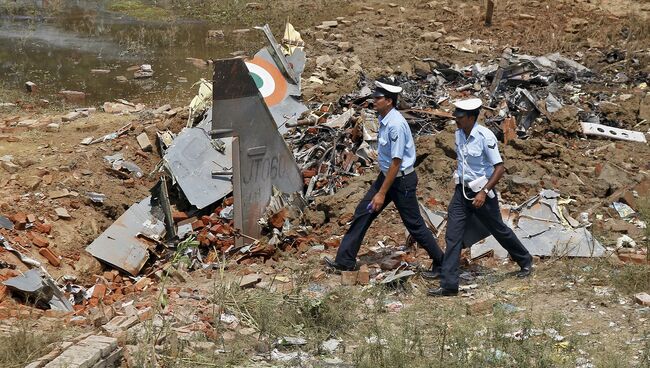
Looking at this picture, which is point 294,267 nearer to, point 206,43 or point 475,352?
point 475,352

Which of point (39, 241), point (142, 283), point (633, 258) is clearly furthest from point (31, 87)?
point (633, 258)

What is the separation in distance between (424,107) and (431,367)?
5.81m

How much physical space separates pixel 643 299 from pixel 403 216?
6.51 ft

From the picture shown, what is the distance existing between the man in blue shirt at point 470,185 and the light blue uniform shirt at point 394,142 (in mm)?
440

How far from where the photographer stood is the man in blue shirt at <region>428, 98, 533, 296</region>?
6.84 metres

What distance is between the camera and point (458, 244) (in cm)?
699

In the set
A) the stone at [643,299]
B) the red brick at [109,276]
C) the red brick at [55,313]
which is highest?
the stone at [643,299]

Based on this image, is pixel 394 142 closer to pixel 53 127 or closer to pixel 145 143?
pixel 145 143

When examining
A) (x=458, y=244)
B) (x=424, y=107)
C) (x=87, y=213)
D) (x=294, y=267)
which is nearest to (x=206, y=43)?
(x=424, y=107)

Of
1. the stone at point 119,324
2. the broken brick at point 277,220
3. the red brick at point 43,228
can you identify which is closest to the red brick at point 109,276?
the red brick at point 43,228

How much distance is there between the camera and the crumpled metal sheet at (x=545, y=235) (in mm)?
7785

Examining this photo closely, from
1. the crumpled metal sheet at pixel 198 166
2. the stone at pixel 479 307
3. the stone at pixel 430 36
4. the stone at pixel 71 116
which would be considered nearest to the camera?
the stone at pixel 479 307

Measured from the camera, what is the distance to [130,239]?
8711 mm

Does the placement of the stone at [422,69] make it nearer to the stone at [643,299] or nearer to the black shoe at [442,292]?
the black shoe at [442,292]
